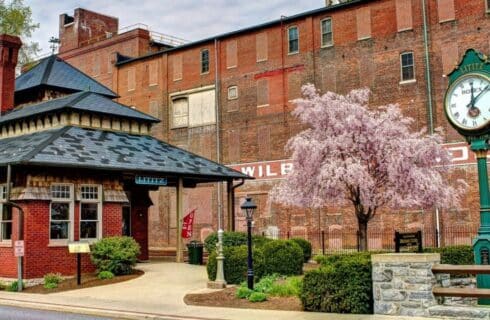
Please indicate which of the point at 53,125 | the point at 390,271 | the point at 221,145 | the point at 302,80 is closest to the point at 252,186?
the point at 221,145

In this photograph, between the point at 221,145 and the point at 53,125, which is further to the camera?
the point at 221,145

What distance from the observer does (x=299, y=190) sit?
21812 mm

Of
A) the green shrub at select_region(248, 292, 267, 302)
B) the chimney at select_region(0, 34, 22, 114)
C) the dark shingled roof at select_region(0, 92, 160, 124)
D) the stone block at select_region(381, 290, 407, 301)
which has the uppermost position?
the chimney at select_region(0, 34, 22, 114)

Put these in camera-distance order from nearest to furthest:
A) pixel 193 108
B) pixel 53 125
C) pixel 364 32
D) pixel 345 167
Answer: pixel 345 167 < pixel 53 125 < pixel 364 32 < pixel 193 108

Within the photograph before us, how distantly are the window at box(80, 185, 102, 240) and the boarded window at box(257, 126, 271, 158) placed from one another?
783 inches

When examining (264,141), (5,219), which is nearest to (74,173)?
(5,219)

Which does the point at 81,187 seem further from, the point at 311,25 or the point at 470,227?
the point at 311,25

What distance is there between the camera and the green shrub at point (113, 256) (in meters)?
20.5

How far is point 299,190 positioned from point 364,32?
19016 millimetres

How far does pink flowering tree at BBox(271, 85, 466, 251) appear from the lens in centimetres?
2027

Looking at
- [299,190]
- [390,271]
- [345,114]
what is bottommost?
[390,271]

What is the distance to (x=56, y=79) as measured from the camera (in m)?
31.6

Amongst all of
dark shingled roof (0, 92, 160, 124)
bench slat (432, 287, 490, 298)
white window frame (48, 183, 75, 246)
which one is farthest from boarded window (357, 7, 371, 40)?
bench slat (432, 287, 490, 298)

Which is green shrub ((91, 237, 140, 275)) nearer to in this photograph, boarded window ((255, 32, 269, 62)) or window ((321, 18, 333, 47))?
window ((321, 18, 333, 47))
